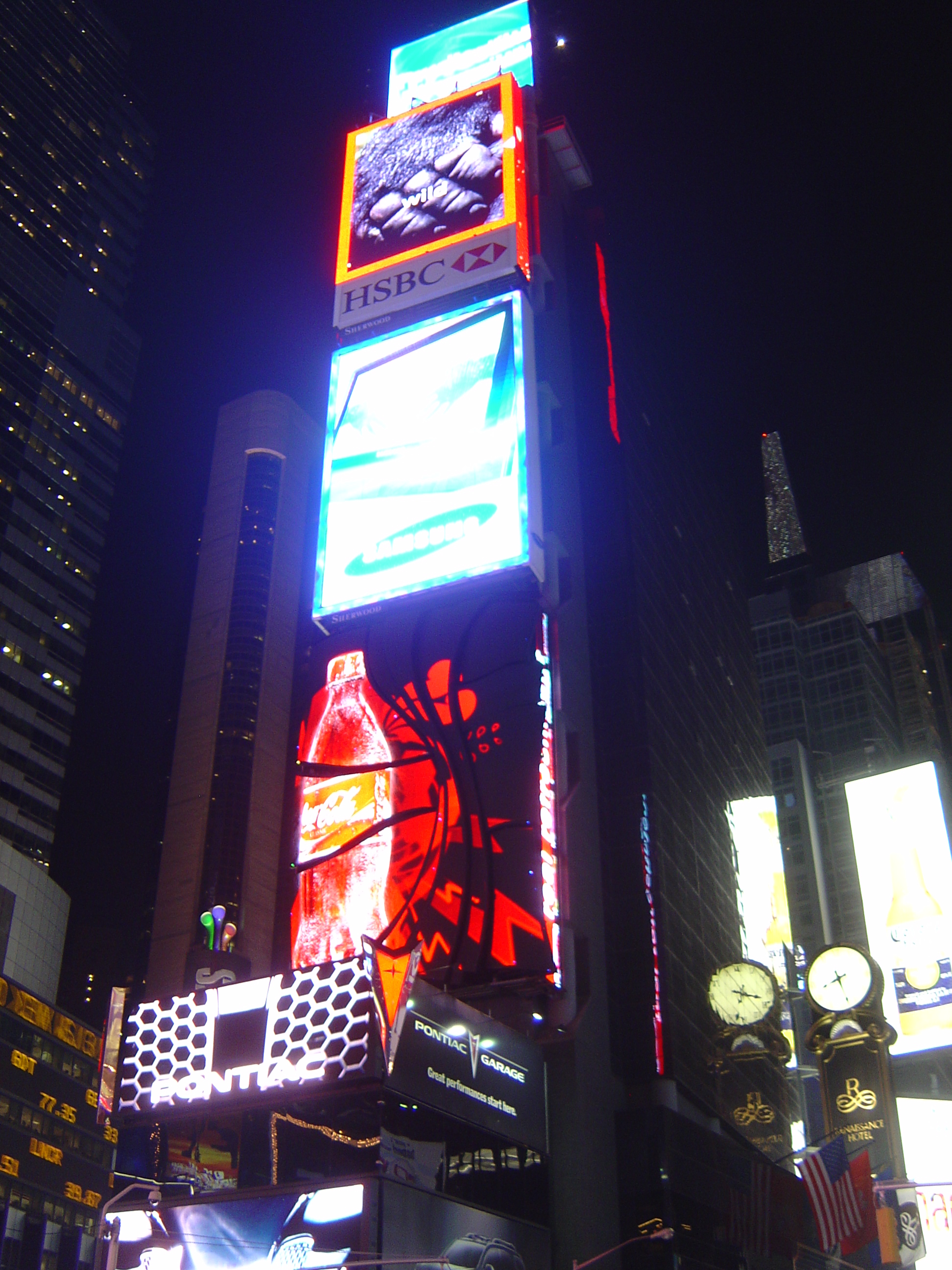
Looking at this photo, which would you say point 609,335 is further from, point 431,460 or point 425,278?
point 431,460

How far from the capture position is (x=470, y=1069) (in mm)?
23031

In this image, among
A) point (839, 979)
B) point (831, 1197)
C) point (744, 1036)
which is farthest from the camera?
point (744, 1036)

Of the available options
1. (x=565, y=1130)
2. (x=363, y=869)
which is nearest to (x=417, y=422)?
(x=363, y=869)

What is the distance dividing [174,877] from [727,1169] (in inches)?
3983

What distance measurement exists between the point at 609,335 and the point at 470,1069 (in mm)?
29097

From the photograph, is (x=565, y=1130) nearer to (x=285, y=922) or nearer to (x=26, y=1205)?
(x=285, y=922)

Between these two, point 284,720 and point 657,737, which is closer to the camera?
point 657,737

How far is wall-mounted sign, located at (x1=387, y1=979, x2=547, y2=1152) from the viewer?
2131cm

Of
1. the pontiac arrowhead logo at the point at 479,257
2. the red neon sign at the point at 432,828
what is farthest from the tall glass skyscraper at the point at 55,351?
the pontiac arrowhead logo at the point at 479,257

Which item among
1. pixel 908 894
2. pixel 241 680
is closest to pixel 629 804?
pixel 908 894

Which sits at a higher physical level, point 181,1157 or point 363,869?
point 363,869

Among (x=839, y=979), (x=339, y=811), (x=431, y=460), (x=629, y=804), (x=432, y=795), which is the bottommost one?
(x=839, y=979)

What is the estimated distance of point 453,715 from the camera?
1163 inches

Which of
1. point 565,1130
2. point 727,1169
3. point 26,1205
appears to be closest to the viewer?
point 565,1130
